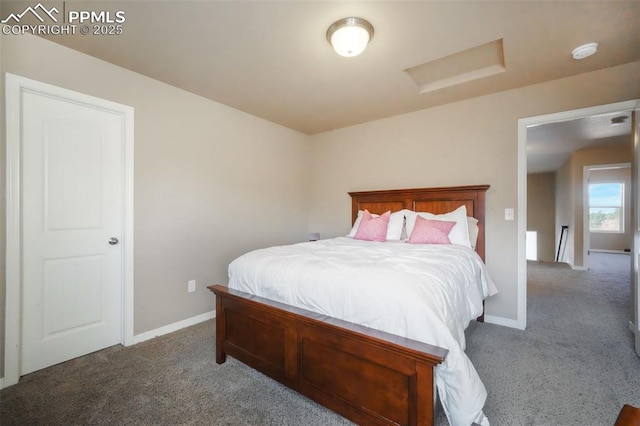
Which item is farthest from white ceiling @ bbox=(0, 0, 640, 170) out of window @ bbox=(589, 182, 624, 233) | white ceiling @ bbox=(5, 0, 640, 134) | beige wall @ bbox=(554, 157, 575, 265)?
window @ bbox=(589, 182, 624, 233)

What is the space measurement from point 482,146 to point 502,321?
1.88m

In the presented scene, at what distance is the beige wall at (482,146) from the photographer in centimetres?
260

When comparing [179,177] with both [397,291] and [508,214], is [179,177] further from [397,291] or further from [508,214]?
Result: [508,214]

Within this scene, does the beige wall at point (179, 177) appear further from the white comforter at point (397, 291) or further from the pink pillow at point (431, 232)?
the pink pillow at point (431, 232)

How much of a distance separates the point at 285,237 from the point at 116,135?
93.9 inches

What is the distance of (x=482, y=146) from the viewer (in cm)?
307

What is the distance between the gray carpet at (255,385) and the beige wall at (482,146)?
0.70 m

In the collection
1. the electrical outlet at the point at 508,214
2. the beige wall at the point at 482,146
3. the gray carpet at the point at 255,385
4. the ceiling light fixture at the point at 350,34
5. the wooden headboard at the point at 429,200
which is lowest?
the gray carpet at the point at 255,385

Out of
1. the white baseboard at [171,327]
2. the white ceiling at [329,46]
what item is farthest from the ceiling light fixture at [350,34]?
the white baseboard at [171,327]

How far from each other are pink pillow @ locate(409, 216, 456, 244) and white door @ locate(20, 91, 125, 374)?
110 inches

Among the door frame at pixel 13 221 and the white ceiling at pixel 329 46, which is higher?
the white ceiling at pixel 329 46

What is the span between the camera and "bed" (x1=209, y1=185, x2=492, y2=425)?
47.9 inches

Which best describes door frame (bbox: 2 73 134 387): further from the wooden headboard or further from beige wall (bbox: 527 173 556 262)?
beige wall (bbox: 527 173 556 262)

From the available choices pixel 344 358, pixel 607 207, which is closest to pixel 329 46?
pixel 344 358
